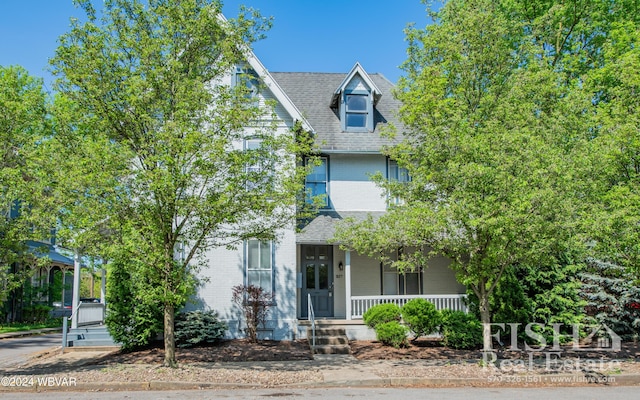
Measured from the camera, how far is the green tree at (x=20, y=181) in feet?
38.2

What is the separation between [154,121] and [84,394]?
19.9 ft

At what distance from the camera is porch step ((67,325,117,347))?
54.2 feet

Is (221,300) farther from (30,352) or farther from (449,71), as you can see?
(449,71)

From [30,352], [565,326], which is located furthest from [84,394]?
[565,326]

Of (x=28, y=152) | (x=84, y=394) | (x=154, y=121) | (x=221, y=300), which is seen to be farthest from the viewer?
(x=221, y=300)

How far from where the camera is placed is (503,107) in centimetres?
1345

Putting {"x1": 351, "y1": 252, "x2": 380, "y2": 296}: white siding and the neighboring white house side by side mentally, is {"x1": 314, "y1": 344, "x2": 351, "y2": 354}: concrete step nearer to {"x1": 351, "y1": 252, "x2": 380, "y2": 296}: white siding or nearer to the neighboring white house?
the neighboring white house

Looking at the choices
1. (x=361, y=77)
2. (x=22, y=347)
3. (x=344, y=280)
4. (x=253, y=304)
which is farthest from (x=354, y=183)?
(x=22, y=347)

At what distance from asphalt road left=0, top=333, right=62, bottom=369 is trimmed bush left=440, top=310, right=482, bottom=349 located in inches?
495

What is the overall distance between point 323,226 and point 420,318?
15.6ft

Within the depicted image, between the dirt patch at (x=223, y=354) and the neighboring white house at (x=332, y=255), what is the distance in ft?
4.28

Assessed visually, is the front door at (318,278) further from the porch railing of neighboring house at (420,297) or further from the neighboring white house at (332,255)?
the porch railing of neighboring house at (420,297)

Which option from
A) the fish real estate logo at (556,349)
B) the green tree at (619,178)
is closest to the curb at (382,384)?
the fish real estate logo at (556,349)

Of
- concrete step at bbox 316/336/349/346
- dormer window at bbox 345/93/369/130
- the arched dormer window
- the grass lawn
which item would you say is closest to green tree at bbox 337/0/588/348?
concrete step at bbox 316/336/349/346
